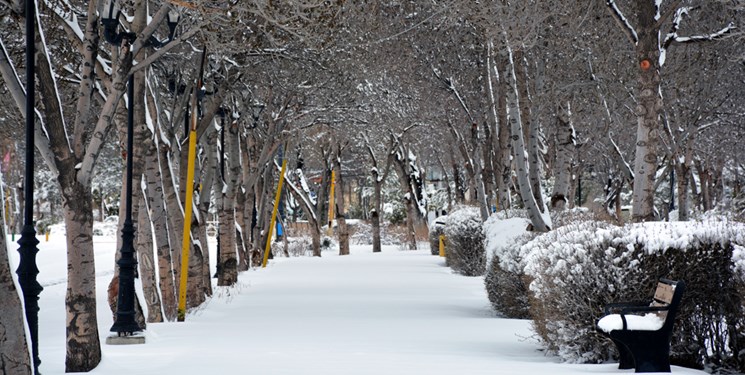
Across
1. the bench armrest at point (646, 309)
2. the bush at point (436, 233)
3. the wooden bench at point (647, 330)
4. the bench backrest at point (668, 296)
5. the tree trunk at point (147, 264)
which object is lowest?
the wooden bench at point (647, 330)

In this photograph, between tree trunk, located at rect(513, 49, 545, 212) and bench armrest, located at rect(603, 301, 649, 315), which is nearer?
bench armrest, located at rect(603, 301, 649, 315)

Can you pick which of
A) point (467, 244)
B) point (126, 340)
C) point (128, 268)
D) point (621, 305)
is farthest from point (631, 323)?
point (467, 244)

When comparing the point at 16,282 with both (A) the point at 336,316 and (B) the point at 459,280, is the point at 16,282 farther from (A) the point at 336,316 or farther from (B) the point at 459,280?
(B) the point at 459,280

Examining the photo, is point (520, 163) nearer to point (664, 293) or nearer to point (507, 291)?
point (507, 291)

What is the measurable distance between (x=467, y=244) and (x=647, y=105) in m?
12.3

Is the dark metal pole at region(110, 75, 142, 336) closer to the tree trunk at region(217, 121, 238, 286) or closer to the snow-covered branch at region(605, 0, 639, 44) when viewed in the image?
the snow-covered branch at region(605, 0, 639, 44)

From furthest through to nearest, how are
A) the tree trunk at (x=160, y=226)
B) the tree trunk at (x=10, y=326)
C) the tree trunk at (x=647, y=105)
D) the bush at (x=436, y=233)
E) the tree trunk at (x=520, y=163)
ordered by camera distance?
the bush at (x=436, y=233) → the tree trunk at (x=520, y=163) → the tree trunk at (x=160, y=226) → the tree trunk at (x=647, y=105) → the tree trunk at (x=10, y=326)

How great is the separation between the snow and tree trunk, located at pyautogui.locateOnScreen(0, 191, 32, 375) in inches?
195

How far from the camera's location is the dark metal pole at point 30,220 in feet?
26.7

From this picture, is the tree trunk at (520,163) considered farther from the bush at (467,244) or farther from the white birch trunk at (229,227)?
the white birch trunk at (229,227)

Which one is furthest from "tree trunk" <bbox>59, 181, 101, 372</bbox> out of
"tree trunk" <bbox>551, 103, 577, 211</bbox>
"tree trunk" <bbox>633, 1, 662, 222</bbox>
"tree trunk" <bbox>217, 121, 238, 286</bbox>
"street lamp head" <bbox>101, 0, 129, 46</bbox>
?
"tree trunk" <bbox>217, 121, 238, 286</bbox>

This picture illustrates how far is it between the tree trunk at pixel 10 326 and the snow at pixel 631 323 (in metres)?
4.95

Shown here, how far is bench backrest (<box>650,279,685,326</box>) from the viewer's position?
881 cm

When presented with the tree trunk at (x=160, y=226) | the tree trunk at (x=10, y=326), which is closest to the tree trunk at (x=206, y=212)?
the tree trunk at (x=160, y=226)
